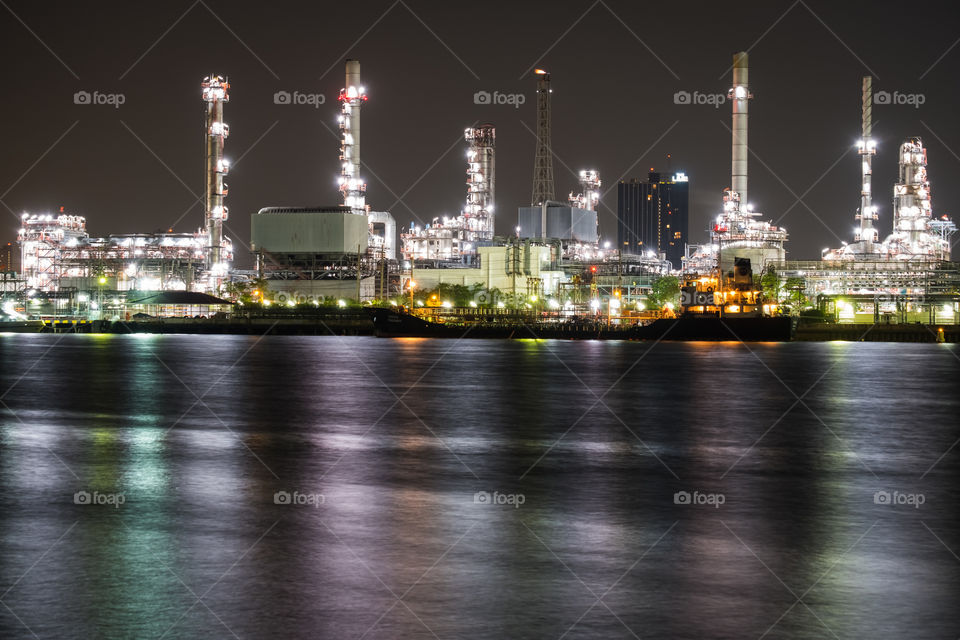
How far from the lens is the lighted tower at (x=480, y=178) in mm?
154125

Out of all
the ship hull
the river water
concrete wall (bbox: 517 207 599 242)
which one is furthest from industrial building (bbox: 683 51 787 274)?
the river water

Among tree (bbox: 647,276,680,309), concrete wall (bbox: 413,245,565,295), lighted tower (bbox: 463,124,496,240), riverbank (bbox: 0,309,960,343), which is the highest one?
lighted tower (bbox: 463,124,496,240)

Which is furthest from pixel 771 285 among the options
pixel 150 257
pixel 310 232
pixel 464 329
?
pixel 150 257

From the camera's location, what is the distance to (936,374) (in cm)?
4503

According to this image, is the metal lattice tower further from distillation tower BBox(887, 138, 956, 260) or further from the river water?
the river water

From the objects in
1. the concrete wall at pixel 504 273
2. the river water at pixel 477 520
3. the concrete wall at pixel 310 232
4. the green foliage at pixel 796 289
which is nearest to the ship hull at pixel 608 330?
the green foliage at pixel 796 289

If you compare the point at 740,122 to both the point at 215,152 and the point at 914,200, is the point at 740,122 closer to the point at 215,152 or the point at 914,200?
the point at 914,200

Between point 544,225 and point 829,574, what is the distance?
140163 millimetres

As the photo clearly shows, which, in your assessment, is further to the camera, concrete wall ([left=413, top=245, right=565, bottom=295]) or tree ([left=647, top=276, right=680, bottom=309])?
concrete wall ([left=413, top=245, right=565, bottom=295])

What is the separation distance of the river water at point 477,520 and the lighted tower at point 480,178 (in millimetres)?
126645

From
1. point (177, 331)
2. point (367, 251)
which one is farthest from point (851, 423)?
point (367, 251)

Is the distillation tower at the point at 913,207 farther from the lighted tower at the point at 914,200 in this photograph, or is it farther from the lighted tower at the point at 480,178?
the lighted tower at the point at 480,178

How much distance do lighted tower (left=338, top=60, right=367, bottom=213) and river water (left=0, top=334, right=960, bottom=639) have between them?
106m

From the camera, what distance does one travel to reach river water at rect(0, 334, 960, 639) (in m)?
8.20
